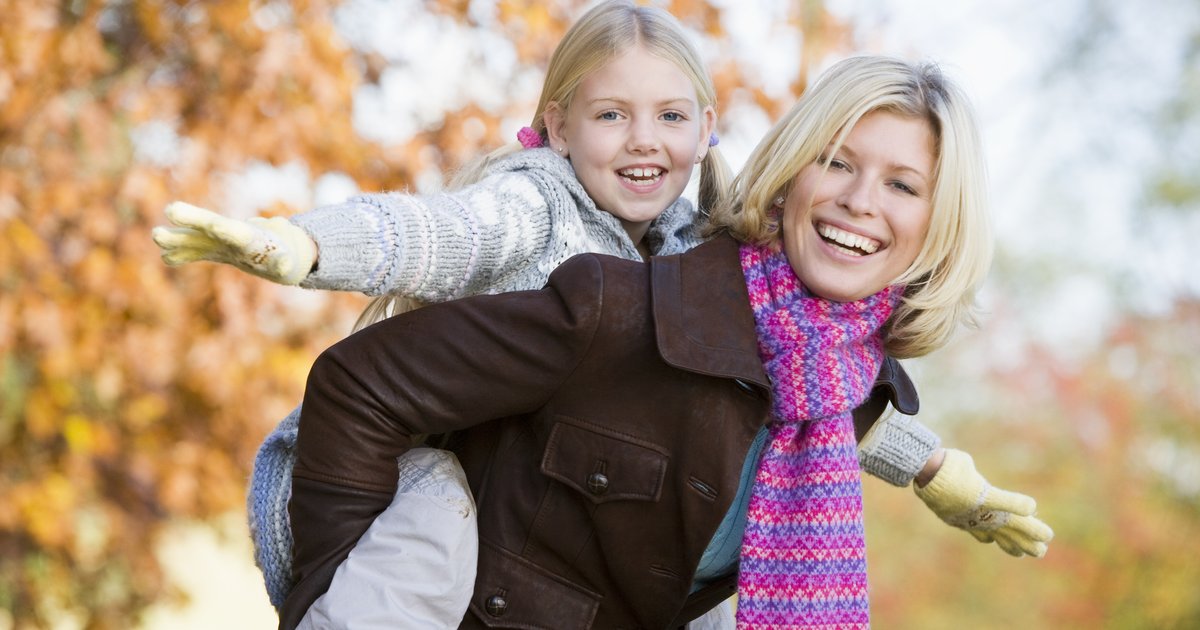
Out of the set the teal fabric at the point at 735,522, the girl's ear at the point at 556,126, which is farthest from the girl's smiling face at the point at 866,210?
the girl's ear at the point at 556,126

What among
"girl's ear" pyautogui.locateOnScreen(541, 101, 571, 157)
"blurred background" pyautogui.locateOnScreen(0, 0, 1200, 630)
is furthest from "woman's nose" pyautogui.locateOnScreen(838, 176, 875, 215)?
"blurred background" pyautogui.locateOnScreen(0, 0, 1200, 630)

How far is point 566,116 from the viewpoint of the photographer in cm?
241

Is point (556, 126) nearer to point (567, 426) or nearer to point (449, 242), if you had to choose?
point (449, 242)

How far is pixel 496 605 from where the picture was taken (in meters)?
1.88

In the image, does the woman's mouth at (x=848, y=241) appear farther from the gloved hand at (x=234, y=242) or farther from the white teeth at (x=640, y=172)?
the gloved hand at (x=234, y=242)

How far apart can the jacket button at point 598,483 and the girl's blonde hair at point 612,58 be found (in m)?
0.56

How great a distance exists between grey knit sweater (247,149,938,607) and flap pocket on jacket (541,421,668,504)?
300mm

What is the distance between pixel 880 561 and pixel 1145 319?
2.31m

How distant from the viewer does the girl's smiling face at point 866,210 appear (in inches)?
77.3

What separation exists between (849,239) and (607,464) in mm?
502

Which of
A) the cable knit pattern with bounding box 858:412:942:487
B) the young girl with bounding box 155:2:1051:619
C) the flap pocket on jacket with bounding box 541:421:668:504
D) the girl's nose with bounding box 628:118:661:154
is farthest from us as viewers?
the cable knit pattern with bounding box 858:412:942:487

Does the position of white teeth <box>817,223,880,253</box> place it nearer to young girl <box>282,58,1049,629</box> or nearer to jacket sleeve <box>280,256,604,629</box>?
young girl <box>282,58,1049,629</box>

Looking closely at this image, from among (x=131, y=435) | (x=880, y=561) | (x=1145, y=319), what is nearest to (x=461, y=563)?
(x=131, y=435)

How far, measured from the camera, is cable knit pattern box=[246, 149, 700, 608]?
5.82 ft
